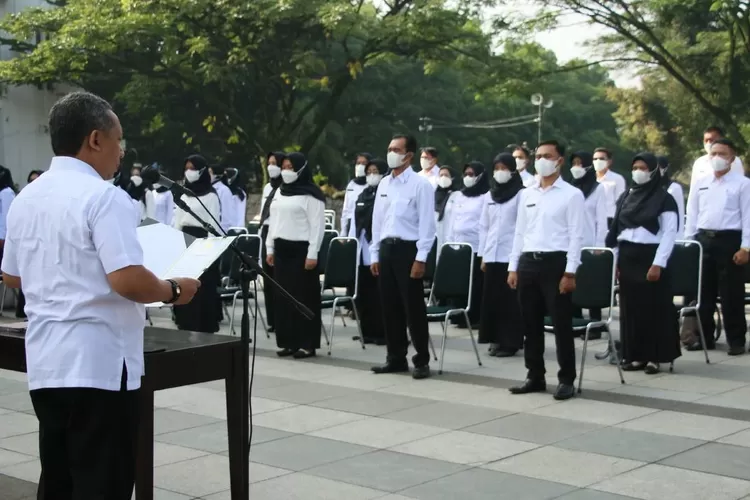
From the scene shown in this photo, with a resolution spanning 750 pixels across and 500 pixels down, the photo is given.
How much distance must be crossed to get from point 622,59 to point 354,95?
674 inches

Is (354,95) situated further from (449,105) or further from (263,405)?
(263,405)

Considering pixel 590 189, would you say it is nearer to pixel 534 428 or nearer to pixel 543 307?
pixel 543 307

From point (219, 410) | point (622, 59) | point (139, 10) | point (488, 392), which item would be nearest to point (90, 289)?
point (219, 410)

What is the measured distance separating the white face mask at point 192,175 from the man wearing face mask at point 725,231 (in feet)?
15.9

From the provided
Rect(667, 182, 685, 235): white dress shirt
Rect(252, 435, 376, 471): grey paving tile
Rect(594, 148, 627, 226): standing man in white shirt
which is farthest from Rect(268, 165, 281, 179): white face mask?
Rect(252, 435, 376, 471): grey paving tile

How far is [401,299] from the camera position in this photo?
870 cm

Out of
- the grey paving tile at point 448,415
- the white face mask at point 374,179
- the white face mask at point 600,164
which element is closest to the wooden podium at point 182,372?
the grey paving tile at point 448,415

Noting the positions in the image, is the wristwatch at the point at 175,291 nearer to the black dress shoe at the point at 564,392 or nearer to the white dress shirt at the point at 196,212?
the black dress shoe at the point at 564,392

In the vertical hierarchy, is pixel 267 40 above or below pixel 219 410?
above

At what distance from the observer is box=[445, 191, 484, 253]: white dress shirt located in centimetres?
1134

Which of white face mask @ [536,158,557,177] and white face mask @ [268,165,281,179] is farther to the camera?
white face mask @ [268,165,281,179]

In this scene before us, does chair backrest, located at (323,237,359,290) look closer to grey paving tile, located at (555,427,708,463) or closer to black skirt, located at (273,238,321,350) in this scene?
black skirt, located at (273,238,321,350)

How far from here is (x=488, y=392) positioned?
7.88 metres

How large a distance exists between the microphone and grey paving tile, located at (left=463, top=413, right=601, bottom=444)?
2.95m
